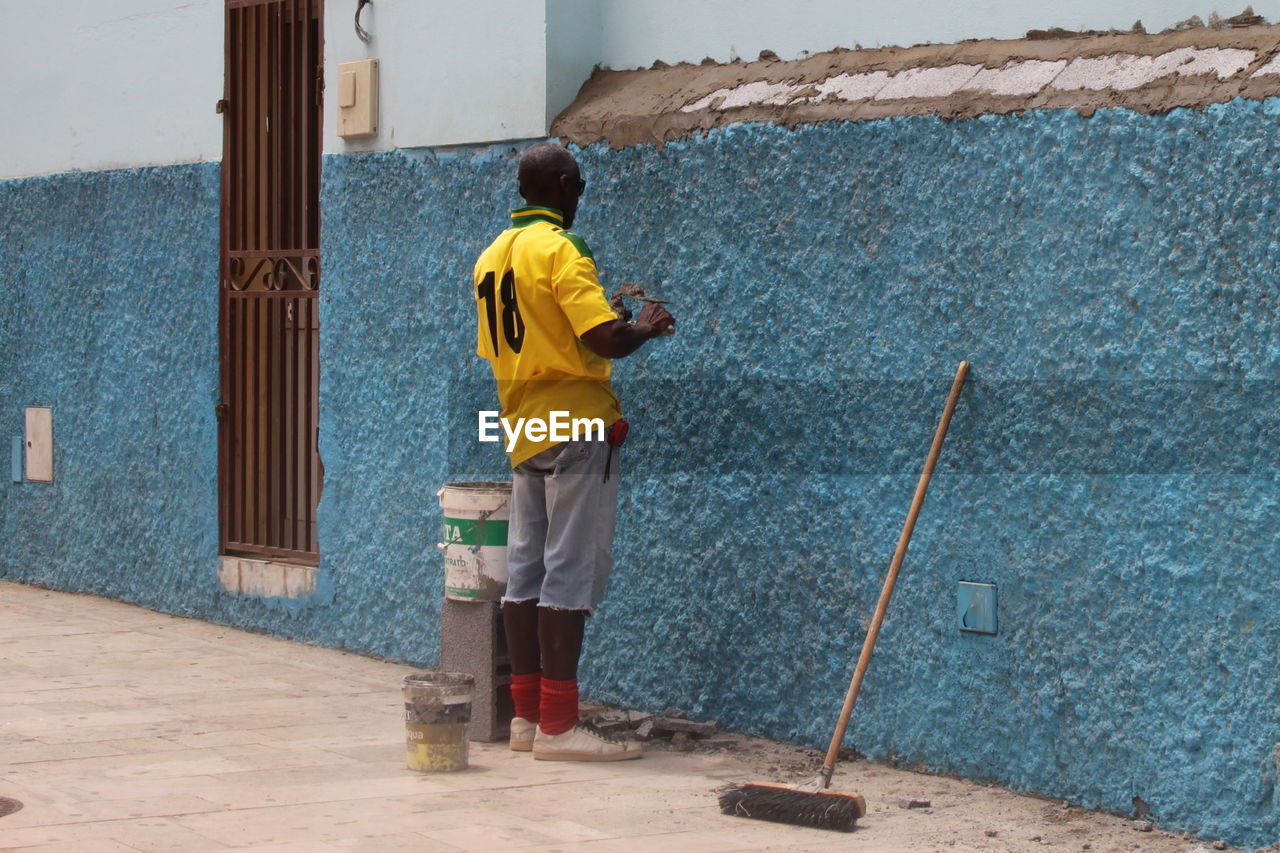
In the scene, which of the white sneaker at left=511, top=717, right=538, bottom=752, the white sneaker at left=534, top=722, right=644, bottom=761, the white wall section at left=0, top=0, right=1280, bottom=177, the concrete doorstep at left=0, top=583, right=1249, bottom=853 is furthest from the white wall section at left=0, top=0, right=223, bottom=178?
the white sneaker at left=534, top=722, right=644, bottom=761

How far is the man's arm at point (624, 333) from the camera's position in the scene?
5.53 m

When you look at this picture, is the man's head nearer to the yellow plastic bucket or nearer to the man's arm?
the man's arm

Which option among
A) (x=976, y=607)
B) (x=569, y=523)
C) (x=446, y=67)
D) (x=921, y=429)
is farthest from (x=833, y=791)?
(x=446, y=67)

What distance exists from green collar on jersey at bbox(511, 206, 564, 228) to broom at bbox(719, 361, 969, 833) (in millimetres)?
1385

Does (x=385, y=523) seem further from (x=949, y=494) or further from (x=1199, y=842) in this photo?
(x=1199, y=842)

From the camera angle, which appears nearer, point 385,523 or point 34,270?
point 385,523

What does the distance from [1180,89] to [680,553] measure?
2321 mm

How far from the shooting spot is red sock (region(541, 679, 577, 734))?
579 centimetres

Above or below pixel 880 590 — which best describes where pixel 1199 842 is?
below

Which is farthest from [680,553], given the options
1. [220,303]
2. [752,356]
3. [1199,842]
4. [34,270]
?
[34,270]

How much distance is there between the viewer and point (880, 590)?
566 centimetres

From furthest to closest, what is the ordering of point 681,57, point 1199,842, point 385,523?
point 385,523 < point 681,57 < point 1199,842

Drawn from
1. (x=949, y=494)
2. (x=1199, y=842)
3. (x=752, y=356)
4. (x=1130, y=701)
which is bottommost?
(x=1199, y=842)

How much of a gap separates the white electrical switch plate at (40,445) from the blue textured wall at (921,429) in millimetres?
2551
